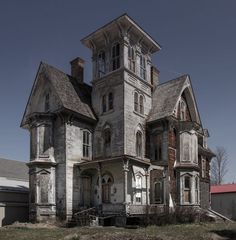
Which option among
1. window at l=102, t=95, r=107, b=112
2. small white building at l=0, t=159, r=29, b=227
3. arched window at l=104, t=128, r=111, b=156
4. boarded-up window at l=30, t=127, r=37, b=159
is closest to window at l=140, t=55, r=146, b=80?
window at l=102, t=95, r=107, b=112

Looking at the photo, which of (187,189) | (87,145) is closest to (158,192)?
(187,189)

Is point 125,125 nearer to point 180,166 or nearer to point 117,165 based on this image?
point 117,165

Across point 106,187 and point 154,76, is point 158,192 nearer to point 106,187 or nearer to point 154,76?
point 106,187

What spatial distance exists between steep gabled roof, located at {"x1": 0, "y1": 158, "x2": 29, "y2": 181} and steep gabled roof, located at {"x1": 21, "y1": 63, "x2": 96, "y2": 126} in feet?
28.9

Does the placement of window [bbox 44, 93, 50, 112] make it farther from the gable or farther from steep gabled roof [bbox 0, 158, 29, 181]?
steep gabled roof [bbox 0, 158, 29, 181]

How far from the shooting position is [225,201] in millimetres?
43969

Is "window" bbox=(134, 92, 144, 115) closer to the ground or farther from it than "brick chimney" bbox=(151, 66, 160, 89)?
closer to the ground

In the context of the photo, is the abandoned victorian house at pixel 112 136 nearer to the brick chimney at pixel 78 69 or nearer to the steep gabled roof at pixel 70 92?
the steep gabled roof at pixel 70 92

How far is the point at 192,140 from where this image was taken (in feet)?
98.4

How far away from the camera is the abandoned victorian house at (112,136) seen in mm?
25922

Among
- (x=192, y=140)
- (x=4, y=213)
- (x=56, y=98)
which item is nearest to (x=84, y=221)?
(x=4, y=213)

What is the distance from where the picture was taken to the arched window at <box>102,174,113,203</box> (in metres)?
26.6

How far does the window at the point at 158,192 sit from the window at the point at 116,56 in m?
9.92

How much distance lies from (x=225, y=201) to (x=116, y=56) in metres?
24.6
